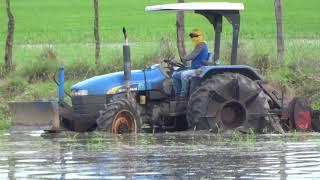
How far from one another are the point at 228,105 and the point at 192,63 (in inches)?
38.0

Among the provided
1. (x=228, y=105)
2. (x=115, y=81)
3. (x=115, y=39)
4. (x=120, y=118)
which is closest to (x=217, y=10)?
(x=228, y=105)

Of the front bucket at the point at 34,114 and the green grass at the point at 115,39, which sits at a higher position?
the green grass at the point at 115,39

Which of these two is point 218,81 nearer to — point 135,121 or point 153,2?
point 135,121

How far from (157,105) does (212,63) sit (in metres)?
1.20

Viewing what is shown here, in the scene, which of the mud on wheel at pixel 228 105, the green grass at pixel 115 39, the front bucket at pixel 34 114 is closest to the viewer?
the mud on wheel at pixel 228 105

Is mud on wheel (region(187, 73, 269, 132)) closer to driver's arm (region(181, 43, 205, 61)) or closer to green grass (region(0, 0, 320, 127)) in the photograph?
driver's arm (region(181, 43, 205, 61))

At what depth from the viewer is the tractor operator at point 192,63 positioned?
17000mm

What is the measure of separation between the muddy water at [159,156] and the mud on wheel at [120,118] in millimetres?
301

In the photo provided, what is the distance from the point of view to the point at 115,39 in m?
42.8

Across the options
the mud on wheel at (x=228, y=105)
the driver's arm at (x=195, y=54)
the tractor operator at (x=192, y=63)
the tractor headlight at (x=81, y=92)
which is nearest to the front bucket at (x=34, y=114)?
the tractor headlight at (x=81, y=92)

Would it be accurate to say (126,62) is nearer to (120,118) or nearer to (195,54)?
(120,118)

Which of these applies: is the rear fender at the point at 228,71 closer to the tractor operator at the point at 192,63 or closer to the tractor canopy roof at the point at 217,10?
the tractor operator at the point at 192,63

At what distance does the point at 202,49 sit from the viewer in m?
17.1

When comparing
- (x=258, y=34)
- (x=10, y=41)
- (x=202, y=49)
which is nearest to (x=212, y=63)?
(x=202, y=49)
